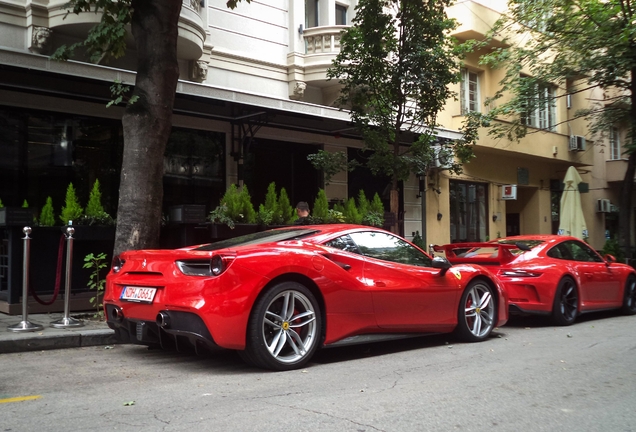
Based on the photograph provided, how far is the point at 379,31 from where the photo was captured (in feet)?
37.4

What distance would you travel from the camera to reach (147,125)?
8.26 meters

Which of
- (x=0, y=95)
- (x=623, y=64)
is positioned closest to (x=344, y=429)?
(x=0, y=95)

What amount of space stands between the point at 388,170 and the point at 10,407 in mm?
8429

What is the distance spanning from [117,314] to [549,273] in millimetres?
5980

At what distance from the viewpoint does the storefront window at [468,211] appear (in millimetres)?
19609

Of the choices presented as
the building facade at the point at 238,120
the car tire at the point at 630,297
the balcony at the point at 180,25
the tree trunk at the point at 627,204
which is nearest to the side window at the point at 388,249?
the car tire at the point at 630,297

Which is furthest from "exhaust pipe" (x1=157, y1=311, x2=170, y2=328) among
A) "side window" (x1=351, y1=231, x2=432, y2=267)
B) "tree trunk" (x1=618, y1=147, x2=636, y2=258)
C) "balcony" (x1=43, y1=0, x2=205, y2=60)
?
"tree trunk" (x1=618, y1=147, x2=636, y2=258)

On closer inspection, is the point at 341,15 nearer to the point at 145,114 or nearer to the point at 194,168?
the point at 194,168

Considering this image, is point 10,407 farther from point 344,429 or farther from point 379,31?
point 379,31

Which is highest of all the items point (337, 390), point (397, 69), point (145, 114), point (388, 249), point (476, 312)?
point (397, 69)

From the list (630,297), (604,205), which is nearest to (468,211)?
(604,205)

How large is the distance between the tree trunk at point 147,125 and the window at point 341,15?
27.9 feet

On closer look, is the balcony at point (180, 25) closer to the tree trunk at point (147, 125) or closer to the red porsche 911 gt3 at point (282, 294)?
the tree trunk at point (147, 125)

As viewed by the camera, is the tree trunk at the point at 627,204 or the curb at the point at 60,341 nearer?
the curb at the point at 60,341
